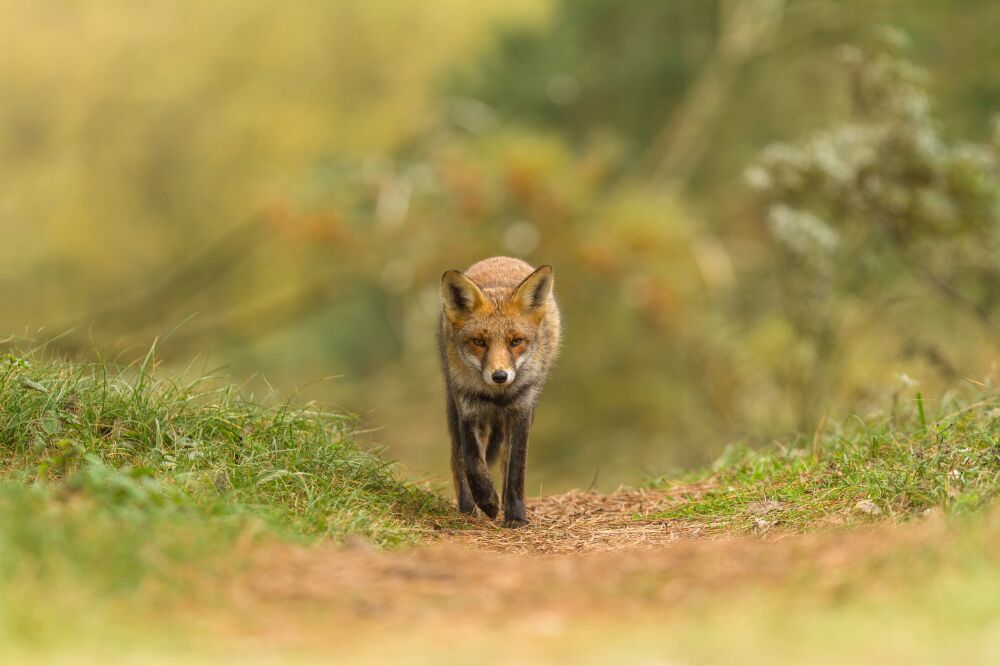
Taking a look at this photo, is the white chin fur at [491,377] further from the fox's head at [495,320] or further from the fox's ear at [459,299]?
the fox's ear at [459,299]

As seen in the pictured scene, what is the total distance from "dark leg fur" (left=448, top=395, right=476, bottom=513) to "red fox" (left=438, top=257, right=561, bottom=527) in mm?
23

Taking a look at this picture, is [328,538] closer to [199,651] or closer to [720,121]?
[199,651]

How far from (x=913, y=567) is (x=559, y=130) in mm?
19058

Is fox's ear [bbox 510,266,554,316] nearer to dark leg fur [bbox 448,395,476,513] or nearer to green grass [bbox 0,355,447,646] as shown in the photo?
dark leg fur [bbox 448,395,476,513]

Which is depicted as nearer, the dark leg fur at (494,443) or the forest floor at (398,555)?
the forest floor at (398,555)

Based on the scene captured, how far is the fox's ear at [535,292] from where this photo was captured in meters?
6.62

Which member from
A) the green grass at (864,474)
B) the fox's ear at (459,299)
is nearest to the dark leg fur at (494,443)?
the fox's ear at (459,299)

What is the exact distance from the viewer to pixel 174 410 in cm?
594

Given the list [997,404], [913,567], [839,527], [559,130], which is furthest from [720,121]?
[913,567]

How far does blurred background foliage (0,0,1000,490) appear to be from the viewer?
11648 millimetres

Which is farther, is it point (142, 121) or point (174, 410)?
point (142, 121)

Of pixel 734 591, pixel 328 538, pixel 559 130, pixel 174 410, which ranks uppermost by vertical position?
pixel 559 130

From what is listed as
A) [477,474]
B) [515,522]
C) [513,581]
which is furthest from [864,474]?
[513,581]

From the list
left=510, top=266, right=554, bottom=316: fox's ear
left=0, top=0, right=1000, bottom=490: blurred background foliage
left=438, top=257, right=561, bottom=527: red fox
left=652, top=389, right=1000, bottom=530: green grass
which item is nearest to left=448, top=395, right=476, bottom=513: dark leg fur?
left=438, top=257, right=561, bottom=527: red fox
